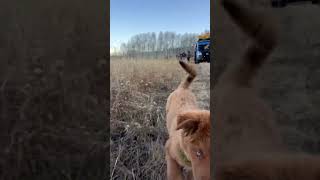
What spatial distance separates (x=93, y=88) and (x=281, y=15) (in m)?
0.62

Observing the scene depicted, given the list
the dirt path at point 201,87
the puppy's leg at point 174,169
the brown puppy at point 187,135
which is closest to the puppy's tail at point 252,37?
the brown puppy at point 187,135

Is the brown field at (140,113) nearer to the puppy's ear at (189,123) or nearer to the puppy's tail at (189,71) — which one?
the puppy's tail at (189,71)

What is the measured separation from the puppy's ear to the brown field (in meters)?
0.33

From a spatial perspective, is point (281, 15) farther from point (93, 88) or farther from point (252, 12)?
point (93, 88)

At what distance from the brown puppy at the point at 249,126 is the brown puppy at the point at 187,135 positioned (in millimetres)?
616

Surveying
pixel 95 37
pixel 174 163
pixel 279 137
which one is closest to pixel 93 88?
pixel 95 37

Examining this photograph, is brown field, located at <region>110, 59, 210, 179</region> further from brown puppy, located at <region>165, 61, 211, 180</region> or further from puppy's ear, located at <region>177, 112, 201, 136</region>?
puppy's ear, located at <region>177, 112, 201, 136</region>

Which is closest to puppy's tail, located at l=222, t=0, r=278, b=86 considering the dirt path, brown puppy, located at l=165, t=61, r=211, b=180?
brown puppy, located at l=165, t=61, r=211, b=180

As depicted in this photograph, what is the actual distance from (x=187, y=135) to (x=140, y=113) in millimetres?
620

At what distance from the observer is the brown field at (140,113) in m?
1.79

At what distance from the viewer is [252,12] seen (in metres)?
0.55

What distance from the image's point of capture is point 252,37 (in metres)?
0.58

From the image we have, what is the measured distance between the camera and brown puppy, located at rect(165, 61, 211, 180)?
1.33 metres

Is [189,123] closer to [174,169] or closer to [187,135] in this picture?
[187,135]
